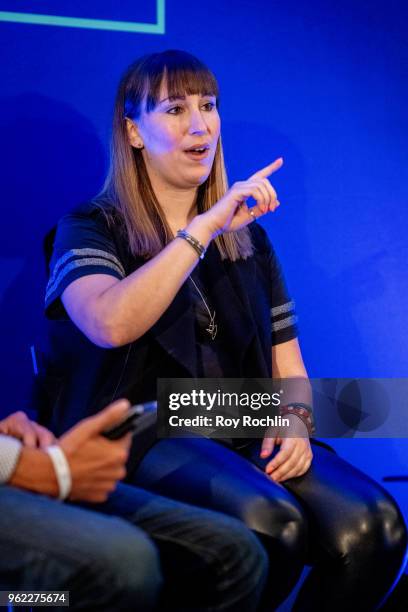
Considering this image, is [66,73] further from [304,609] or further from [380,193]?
[304,609]

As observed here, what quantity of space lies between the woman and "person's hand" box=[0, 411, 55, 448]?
0.21 m

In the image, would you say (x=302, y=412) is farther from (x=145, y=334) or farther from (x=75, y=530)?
(x=75, y=530)

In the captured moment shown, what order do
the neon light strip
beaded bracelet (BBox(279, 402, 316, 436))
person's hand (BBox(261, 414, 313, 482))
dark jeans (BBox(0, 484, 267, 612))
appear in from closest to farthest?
dark jeans (BBox(0, 484, 267, 612)), person's hand (BBox(261, 414, 313, 482)), beaded bracelet (BBox(279, 402, 316, 436)), the neon light strip

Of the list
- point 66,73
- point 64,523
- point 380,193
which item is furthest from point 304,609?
point 66,73

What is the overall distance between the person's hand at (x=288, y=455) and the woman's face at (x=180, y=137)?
65cm

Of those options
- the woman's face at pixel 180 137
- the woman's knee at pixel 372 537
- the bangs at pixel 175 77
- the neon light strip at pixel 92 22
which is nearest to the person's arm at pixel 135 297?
the woman's face at pixel 180 137

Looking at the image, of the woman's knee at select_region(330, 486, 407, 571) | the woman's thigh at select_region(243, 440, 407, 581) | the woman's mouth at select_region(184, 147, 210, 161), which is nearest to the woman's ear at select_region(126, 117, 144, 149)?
the woman's mouth at select_region(184, 147, 210, 161)

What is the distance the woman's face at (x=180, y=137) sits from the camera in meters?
1.72

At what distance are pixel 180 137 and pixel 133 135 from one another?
15cm

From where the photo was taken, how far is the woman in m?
1.41

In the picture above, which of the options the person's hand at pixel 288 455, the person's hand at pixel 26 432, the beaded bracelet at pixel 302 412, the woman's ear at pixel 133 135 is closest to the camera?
the person's hand at pixel 26 432

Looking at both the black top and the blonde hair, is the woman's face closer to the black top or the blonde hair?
the blonde hair

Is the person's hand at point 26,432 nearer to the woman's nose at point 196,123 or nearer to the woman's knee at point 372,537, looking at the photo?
the woman's knee at point 372,537

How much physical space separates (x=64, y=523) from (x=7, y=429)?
368 mm
